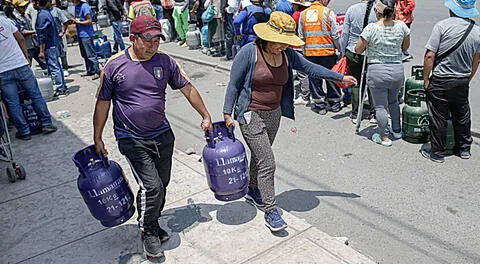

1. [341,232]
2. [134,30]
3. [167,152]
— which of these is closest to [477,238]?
[341,232]

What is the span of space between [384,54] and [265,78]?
2418 mm

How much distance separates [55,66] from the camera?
898 cm

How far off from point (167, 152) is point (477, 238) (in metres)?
2.72

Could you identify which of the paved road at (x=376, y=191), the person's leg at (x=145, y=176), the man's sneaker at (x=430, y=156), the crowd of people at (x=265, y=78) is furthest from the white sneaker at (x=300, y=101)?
the person's leg at (x=145, y=176)

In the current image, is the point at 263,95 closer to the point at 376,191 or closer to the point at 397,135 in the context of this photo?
the point at 376,191

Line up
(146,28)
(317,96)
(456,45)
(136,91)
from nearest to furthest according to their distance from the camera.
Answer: (146,28)
(136,91)
(456,45)
(317,96)

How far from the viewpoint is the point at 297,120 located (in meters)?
7.10

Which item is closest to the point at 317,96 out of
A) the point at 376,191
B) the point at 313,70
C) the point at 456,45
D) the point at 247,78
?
the point at 456,45

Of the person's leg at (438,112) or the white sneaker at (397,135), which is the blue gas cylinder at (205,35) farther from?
the person's leg at (438,112)

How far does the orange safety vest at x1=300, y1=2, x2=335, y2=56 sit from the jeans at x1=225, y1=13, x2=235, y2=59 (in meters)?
3.71

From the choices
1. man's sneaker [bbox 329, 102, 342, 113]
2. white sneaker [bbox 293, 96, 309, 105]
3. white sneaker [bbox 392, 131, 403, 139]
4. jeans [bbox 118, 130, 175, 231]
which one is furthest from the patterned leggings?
white sneaker [bbox 293, 96, 309, 105]

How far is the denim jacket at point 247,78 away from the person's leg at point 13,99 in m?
3.89

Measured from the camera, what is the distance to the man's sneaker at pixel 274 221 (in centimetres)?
391

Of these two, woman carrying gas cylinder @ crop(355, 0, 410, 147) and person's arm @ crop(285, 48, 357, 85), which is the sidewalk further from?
woman carrying gas cylinder @ crop(355, 0, 410, 147)
